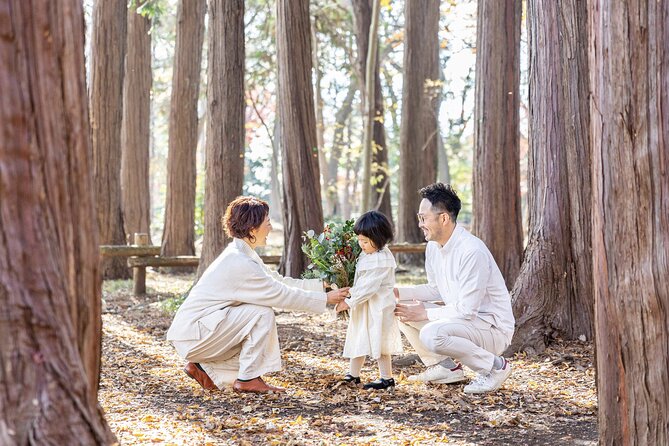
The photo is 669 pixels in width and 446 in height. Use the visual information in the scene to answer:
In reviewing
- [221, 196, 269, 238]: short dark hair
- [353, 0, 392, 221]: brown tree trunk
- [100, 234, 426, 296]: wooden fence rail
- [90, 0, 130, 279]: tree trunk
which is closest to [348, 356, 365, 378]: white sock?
[221, 196, 269, 238]: short dark hair

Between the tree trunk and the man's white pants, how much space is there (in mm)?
7677

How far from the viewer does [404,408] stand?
5.44 m

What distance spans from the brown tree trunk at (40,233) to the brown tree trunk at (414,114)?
41.6 ft

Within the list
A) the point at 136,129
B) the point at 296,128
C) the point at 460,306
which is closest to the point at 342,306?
the point at 460,306

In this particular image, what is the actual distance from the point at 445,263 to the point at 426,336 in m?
0.55

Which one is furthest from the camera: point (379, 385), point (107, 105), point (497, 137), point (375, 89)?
point (375, 89)

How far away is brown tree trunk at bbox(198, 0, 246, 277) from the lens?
1038 centimetres

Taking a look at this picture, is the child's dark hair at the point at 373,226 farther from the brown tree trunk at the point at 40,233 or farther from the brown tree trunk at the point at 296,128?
the brown tree trunk at the point at 296,128

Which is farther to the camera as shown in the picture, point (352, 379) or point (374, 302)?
point (352, 379)

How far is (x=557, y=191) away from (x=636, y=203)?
3.91m

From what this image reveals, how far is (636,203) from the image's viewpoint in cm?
367

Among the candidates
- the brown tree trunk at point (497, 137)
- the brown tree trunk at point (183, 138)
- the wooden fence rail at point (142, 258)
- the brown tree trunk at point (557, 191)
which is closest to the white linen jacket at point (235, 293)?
the brown tree trunk at point (557, 191)

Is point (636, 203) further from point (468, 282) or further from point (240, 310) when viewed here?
point (240, 310)

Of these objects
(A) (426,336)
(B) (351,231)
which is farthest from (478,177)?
(A) (426,336)
